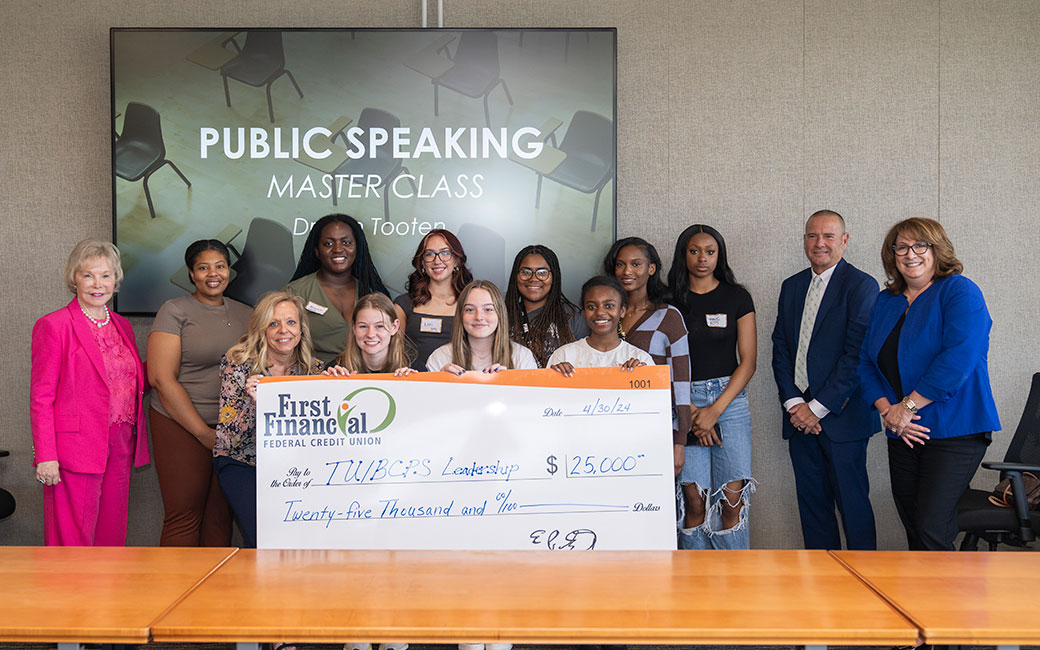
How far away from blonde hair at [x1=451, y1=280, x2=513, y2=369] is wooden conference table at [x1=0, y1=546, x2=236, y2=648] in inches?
46.3

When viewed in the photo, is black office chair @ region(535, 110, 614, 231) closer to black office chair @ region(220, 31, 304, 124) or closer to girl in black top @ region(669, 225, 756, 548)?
girl in black top @ region(669, 225, 756, 548)

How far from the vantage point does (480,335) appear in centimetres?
306

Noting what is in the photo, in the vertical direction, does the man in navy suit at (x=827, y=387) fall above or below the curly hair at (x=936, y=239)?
below

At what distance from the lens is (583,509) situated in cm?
247

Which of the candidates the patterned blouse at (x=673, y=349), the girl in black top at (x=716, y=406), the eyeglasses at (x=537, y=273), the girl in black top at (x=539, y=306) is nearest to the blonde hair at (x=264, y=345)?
the girl in black top at (x=539, y=306)

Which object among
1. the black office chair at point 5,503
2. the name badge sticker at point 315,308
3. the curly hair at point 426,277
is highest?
the curly hair at point 426,277

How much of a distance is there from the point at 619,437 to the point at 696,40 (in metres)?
2.55

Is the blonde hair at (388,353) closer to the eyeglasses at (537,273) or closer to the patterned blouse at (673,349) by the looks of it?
the eyeglasses at (537,273)

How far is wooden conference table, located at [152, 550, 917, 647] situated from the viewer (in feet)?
5.32

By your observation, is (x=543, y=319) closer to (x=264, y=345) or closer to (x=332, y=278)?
(x=332, y=278)

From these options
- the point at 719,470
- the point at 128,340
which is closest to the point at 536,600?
the point at 719,470

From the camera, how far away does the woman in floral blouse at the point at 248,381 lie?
298cm

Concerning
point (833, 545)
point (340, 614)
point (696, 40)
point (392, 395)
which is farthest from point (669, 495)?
point (696, 40)

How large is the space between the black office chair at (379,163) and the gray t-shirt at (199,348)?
0.93 metres
